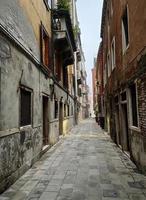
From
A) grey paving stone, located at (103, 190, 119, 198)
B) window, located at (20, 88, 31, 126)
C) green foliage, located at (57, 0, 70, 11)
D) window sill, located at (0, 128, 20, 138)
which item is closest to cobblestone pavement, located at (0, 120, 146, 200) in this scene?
grey paving stone, located at (103, 190, 119, 198)

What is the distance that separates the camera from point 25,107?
22.8 feet

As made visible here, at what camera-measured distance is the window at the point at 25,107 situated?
257 inches

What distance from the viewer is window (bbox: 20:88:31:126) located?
6525 millimetres

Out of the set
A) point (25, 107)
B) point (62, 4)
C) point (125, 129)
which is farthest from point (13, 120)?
point (62, 4)

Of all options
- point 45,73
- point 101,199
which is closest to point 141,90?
point 101,199

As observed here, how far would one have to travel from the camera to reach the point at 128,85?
7844 mm

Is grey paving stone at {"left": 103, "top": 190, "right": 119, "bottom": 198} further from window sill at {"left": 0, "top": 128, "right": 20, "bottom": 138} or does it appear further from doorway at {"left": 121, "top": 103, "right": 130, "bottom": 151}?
doorway at {"left": 121, "top": 103, "right": 130, "bottom": 151}

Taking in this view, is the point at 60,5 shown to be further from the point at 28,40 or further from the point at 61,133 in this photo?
the point at 61,133

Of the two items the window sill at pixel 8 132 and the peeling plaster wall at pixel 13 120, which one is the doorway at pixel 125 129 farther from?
the window sill at pixel 8 132

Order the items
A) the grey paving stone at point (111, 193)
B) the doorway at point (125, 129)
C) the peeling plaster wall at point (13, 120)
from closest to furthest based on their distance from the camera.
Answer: the grey paving stone at point (111, 193) → the peeling plaster wall at point (13, 120) → the doorway at point (125, 129)

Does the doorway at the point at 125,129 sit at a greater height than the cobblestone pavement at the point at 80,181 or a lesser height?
greater

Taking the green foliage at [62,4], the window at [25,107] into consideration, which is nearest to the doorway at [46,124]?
the window at [25,107]

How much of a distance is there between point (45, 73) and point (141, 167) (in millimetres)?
5415

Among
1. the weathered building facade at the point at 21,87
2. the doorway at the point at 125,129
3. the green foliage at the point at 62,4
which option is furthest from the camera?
the green foliage at the point at 62,4
